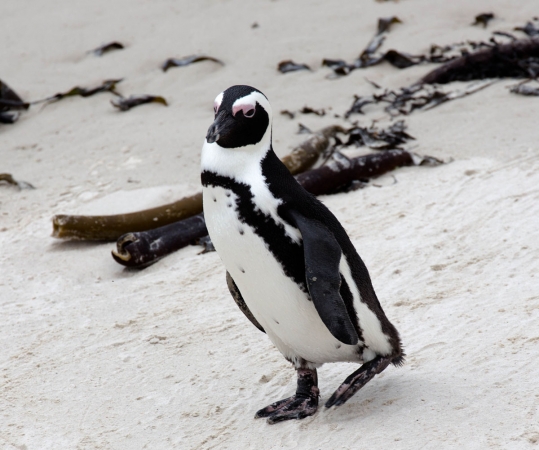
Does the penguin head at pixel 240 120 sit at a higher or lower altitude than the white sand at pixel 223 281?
higher

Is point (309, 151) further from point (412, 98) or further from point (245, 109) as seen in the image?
point (245, 109)

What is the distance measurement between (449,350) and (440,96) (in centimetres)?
325

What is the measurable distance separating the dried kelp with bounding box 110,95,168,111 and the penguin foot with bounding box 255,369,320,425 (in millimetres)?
4130

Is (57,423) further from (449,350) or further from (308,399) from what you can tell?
(449,350)

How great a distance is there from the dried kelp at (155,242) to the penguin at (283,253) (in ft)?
5.30

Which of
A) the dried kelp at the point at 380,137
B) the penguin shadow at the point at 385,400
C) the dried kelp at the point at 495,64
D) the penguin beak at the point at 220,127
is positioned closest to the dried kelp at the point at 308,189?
the dried kelp at the point at 380,137

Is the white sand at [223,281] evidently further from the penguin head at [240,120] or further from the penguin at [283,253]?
the penguin head at [240,120]

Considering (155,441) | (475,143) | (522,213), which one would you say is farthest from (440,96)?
(155,441)

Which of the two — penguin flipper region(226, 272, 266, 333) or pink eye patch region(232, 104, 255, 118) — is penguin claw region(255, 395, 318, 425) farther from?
pink eye patch region(232, 104, 255, 118)

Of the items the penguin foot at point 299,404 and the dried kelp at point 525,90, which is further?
the dried kelp at point 525,90

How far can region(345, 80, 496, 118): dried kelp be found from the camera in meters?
5.76

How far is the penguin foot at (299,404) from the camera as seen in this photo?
Result: 103 inches

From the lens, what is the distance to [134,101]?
6.41 meters

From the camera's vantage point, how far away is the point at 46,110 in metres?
6.54
